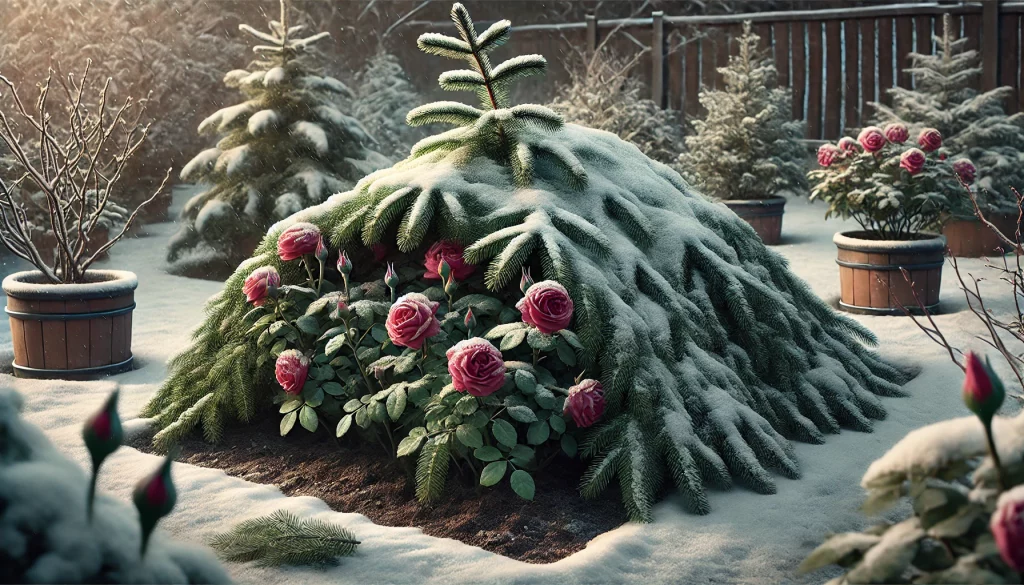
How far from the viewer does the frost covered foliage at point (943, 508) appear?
4.75ft

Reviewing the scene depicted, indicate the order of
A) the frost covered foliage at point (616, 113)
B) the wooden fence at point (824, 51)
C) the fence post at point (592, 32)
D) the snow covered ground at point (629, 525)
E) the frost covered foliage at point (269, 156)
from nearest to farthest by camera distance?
the snow covered ground at point (629, 525), the frost covered foliage at point (269, 156), the frost covered foliage at point (616, 113), the wooden fence at point (824, 51), the fence post at point (592, 32)

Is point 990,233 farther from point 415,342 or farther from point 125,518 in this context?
point 125,518

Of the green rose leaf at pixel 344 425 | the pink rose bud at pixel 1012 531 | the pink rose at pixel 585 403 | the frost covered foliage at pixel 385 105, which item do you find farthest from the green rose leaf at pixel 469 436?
the frost covered foliage at pixel 385 105

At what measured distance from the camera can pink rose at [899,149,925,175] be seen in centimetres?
650

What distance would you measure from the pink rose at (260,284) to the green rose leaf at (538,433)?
1261 mm

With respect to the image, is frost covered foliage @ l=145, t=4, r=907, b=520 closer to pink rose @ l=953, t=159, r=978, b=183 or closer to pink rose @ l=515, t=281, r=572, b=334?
pink rose @ l=515, t=281, r=572, b=334

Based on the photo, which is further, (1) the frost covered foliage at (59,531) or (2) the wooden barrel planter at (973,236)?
(2) the wooden barrel planter at (973,236)

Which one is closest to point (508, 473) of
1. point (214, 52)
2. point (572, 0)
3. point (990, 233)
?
point (990, 233)

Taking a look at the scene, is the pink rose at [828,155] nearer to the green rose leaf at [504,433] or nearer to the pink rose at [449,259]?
the pink rose at [449,259]

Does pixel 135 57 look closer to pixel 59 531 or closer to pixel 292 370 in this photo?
pixel 292 370

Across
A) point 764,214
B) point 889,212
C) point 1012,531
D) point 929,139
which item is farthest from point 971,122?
point 1012,531

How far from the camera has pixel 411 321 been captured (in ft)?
11.2

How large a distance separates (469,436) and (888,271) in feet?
13.7

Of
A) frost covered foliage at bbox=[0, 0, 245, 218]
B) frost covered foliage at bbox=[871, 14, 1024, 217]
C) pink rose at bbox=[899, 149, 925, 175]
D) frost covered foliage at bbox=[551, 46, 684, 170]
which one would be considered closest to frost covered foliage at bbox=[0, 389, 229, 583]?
pink rose at bbox=[899, 149, 925, 175]
